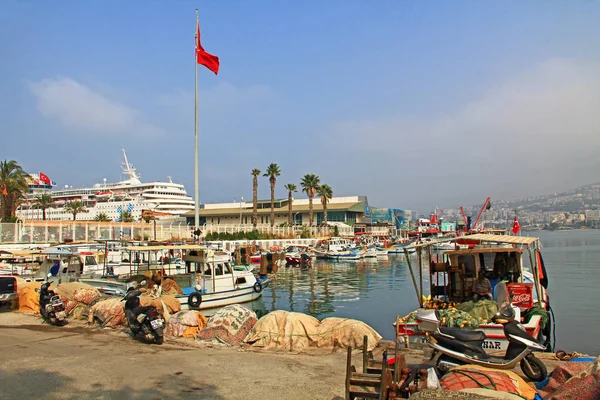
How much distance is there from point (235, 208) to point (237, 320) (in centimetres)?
9815

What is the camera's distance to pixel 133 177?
129m

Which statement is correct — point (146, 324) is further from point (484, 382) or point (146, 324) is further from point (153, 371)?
point (484, 382)

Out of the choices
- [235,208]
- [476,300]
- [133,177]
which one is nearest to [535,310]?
[476,300]

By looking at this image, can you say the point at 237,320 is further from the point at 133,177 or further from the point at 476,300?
the point at 133,177

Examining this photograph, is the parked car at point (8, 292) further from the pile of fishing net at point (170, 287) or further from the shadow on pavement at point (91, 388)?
the shadow on pavement at point (91, 388)

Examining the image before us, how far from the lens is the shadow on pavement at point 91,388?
7578 millimetres

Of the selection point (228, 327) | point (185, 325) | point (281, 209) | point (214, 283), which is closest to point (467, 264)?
point (228, 327)

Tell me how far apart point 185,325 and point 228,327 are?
1.55 m

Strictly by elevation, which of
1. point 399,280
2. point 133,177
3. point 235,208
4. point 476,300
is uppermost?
point 133,177

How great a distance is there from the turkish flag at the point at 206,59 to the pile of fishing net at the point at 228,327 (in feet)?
52.6

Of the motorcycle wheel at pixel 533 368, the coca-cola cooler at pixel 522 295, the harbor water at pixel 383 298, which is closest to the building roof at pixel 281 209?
the harbor water at pixel 383 298

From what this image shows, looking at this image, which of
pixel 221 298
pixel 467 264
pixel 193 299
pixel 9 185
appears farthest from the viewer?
pixel 9 185

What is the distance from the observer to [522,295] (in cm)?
1398

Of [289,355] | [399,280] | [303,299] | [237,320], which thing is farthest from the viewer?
[399,280]
